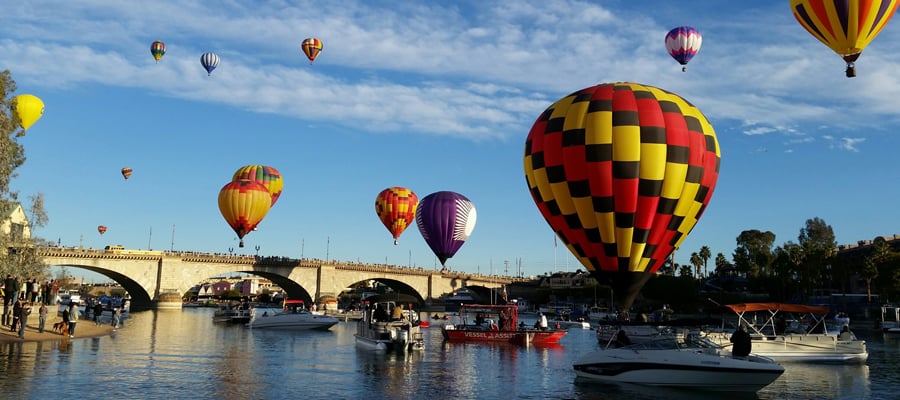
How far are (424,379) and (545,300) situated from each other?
11468 centimetres

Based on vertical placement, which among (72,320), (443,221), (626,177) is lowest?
(72,320)

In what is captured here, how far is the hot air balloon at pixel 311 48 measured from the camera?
64.8 metres

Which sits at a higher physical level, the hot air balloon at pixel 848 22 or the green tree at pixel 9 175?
the hot air balloon at pixel 848 22

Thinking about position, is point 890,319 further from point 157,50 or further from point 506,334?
point 157,50

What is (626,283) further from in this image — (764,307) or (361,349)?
(361,349)

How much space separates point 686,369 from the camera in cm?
2339

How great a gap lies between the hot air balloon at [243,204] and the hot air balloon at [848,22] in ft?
176

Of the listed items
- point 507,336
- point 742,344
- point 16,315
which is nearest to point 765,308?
point 742,344

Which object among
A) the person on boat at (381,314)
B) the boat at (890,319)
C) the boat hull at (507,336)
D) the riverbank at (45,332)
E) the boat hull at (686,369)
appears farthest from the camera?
the boat at (890,319)

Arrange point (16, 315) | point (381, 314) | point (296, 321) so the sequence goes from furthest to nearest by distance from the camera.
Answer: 1. point (296, 321)
2. point (381, 314)
3. point (16, 315)

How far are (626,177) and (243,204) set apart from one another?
163 ft

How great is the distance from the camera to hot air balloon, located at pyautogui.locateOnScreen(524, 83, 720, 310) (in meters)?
29.2

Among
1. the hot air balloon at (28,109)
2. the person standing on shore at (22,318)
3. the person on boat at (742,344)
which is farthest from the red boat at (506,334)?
the hot air balloon at (28,109)

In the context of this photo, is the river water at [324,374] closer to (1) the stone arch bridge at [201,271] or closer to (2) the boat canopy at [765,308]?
(2) the boat canopy at [765,308]
